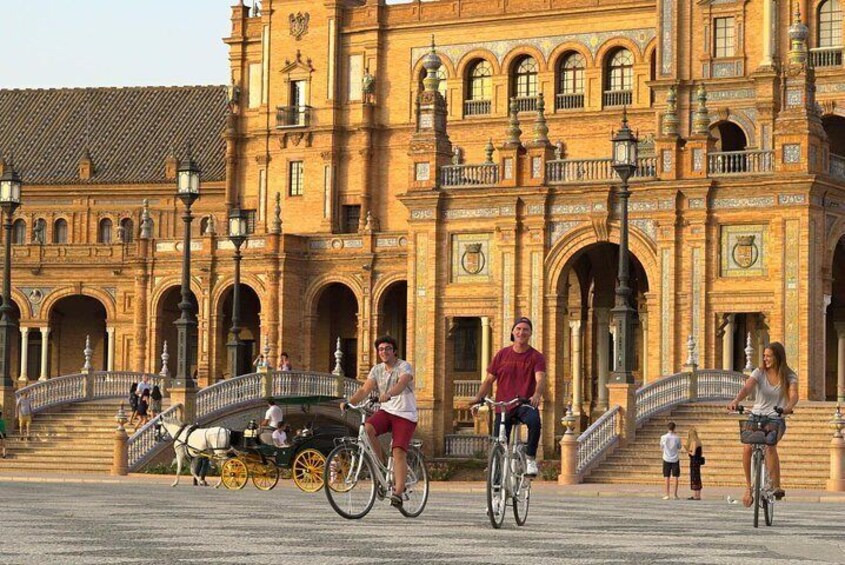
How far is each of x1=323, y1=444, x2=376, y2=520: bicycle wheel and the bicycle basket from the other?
3.89 metres

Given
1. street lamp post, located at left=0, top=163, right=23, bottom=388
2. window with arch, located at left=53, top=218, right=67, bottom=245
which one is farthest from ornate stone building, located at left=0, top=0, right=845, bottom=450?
street lamp post, located at left=0, top=163, right=23, bottom=388

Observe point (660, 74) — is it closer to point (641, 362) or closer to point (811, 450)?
point (641, 362)

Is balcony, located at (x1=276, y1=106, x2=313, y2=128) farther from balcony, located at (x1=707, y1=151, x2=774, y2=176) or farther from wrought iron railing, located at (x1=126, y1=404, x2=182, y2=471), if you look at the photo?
wrought iron railing, located at (x1=126, y1=404, x2=182, y2=471)

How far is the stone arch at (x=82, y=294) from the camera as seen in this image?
253 feet

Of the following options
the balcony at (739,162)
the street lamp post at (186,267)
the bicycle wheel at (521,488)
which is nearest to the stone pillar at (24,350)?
the street lamp post at (186,267)

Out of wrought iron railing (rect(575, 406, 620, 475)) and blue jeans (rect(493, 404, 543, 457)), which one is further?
wrought iron railing (rect(575, 406, 620, 475))

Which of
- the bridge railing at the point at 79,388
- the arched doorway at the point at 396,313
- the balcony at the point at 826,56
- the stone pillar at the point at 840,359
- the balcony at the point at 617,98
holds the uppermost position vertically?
the balcony at the point at 617,98

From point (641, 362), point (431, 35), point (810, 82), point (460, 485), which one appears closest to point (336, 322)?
point (431, 35)

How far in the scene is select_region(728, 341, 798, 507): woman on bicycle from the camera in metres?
20.6

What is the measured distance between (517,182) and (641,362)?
969cm

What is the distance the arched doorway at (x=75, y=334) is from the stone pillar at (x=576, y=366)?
27968mm

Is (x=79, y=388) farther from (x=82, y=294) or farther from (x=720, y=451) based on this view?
(x=82, y=294)

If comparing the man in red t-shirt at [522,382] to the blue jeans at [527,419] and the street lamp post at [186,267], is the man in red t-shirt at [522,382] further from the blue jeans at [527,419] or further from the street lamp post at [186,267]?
the street lamp post at [186,267]

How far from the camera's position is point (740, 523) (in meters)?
21.5
